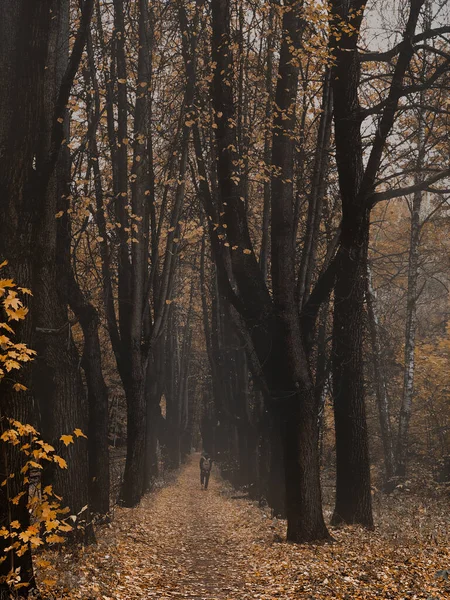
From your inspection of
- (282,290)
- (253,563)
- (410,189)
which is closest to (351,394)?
(282,290)

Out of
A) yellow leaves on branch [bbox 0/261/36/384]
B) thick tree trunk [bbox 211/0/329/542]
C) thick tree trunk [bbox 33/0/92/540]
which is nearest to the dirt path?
thick tree trunk [bbox 33/0/92/540]

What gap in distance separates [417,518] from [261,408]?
19.3ft

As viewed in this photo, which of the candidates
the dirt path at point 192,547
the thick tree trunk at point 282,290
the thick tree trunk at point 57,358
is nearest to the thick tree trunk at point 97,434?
the dirt path at point 192,547

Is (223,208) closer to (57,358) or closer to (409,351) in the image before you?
(57,358)

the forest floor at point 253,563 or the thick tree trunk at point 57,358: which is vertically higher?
the thick tree trunk at point 57,358

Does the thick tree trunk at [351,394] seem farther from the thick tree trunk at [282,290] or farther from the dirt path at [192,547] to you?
the dirt path at [192,547]

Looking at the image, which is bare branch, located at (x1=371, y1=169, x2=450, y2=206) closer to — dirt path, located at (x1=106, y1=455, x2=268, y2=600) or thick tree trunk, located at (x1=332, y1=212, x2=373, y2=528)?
thick tree trunk, located at (x1=332, y1=212, x2=373, y2=528)

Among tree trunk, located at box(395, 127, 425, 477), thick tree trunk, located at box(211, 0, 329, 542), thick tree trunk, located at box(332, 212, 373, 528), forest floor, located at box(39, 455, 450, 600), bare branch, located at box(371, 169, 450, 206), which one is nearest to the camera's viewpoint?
forest floor, located at box(39, 455, 450, 600)

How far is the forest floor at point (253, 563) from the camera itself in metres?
6.61

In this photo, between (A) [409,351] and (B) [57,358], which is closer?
(B) [57,358]

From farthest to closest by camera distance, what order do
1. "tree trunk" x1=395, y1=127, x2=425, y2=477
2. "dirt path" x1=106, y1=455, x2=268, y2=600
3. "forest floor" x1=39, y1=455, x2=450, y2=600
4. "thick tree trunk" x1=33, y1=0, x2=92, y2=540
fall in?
"tree trunk" x1=395, y1=127, x2=425, y2=477 → "thick tree trunk" x1=33, y1=0, x2=92, y2=540 → "dirt path" x1=106, y1=455, x2=268, y2=600 → "forest floor" x1=39, y1=455, x2=450, y2=600

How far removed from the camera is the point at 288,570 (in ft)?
25.7

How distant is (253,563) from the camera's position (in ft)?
29.5

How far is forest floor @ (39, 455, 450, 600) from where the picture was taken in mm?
6613
